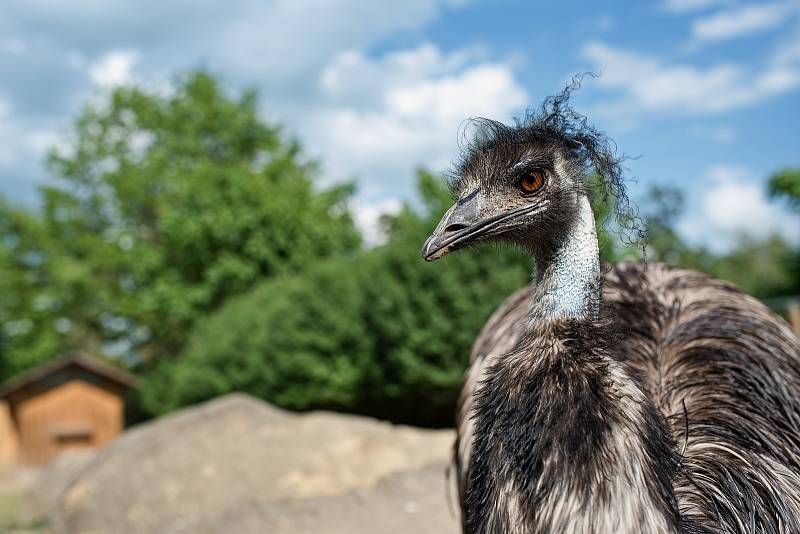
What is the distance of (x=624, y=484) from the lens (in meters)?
2.27

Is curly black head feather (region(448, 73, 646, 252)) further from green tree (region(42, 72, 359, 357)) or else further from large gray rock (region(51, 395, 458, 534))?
green tree (region(42, 72, 359, 357))

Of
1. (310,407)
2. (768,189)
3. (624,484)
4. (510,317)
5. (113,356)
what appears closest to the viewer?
(624,484)

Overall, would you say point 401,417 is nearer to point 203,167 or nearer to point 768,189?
point 768,189

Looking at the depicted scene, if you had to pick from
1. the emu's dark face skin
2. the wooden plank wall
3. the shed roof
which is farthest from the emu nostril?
the wooden plank wall

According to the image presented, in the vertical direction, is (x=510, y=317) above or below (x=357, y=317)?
above

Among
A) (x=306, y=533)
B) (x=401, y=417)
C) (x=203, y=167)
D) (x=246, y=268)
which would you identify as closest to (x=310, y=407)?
(x=401, y=417)

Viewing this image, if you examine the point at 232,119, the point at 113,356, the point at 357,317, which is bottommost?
the point at 113,356

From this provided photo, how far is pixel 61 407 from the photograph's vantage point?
70.1 ft

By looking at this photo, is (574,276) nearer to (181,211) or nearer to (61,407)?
(61,407)

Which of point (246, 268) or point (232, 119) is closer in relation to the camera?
point (246, 268)

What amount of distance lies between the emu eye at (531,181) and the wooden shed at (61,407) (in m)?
20.2

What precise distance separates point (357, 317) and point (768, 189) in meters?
6.49

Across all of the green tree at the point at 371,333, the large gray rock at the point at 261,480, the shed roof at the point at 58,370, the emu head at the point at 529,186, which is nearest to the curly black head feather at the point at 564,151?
the emu head at the point at 529,186

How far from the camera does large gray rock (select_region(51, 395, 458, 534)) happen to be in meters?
7.84
